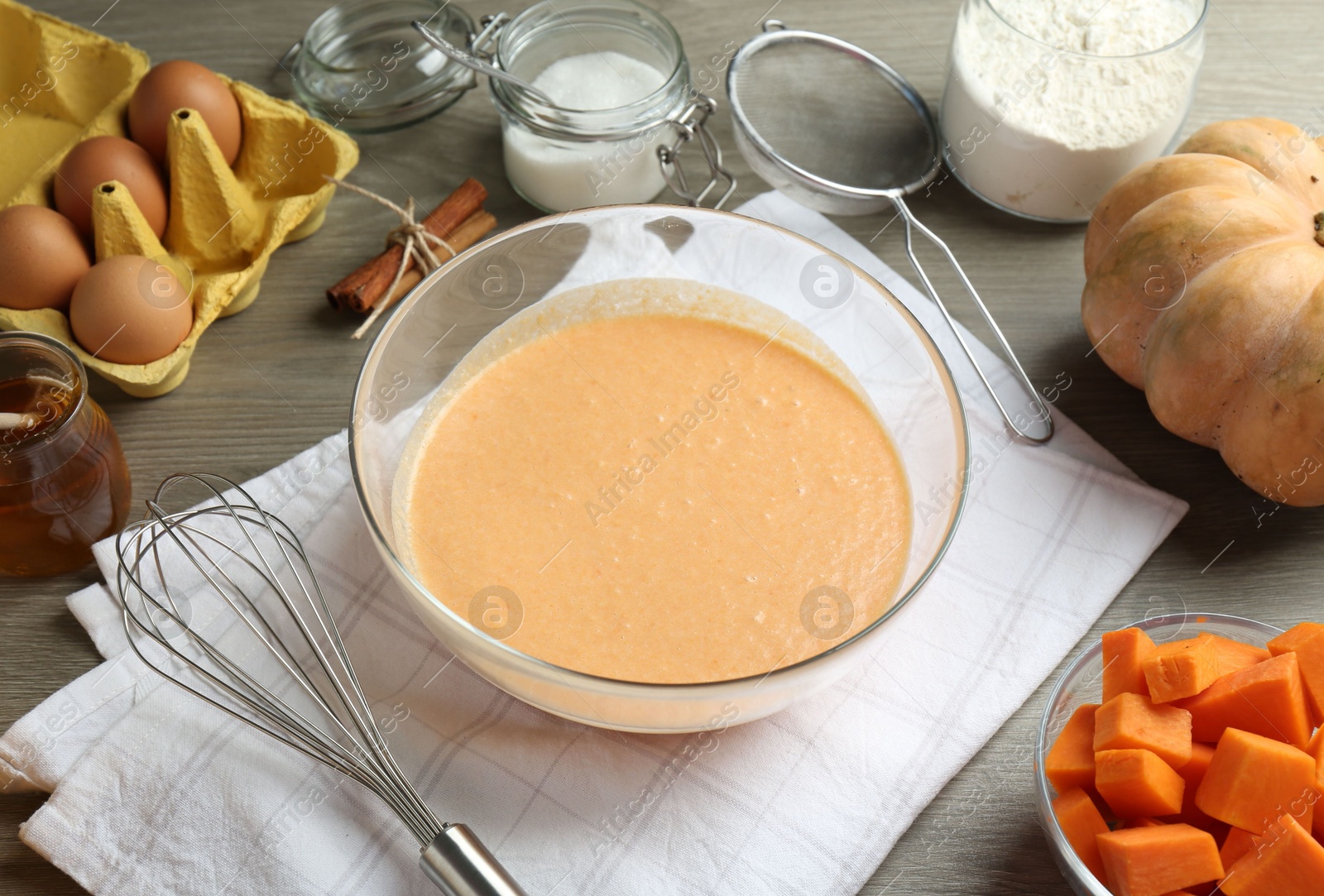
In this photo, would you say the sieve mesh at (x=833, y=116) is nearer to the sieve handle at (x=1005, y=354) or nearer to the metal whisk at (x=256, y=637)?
the sieve handle at (x=1005, y=354)

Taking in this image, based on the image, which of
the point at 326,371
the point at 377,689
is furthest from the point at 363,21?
the point at 377,689

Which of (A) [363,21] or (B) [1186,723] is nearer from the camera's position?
(B) [1186,723]

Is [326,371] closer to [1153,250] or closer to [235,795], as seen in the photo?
[235,795]

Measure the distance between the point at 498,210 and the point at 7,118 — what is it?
753 mm

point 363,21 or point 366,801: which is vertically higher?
point 363,21

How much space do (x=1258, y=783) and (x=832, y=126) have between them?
1.11m

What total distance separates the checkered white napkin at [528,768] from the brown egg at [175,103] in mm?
622

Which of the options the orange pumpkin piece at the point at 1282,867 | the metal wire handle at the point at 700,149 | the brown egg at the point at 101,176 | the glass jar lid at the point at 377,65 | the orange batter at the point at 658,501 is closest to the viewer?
the orange pumpkin piece at the point at 1282,867

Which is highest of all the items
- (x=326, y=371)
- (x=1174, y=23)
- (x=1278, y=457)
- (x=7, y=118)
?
(x=7, y=118)

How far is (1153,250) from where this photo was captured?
4.18 ft

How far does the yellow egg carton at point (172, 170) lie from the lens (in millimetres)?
1375

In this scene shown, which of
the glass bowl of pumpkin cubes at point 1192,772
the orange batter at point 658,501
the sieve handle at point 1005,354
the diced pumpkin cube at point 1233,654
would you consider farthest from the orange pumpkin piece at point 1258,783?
the sieve handle at point 1005,354

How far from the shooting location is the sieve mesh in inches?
63.9

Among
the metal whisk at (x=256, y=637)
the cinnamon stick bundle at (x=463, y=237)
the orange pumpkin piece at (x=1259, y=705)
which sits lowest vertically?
the orange pumpkin piece at (x=1259, y=705)
